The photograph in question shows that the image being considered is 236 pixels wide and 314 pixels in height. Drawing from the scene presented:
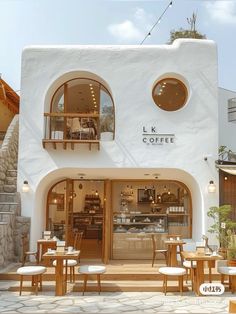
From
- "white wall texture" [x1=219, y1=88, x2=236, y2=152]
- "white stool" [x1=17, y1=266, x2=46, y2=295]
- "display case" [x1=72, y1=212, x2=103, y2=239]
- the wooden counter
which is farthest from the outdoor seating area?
"white wall texture" [x1=219, y1=88, x2=236, y2=152]

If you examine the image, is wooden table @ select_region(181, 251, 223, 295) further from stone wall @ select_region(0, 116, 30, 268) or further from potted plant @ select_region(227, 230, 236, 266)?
stone wall @ select_region(0, 116, 30, 268)

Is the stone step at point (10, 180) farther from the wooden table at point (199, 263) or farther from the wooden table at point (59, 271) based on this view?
the wooden table at point (199, 263)

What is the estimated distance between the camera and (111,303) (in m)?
9.81

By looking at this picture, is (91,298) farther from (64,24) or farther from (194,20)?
(194,20)

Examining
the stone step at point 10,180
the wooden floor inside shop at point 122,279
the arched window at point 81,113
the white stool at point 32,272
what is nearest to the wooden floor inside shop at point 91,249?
the wooden floor inside shop at point 122,279

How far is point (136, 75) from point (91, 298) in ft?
25.4

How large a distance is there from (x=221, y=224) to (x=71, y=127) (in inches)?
240

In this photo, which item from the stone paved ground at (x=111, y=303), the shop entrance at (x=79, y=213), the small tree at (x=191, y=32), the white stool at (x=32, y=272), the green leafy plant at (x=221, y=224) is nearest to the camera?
the stone paved ground at (x=111, y=303)

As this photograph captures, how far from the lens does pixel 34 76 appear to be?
47.1 feet

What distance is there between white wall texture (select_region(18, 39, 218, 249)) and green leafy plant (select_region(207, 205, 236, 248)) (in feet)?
1.22

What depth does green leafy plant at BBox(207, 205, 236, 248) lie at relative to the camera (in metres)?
13.1

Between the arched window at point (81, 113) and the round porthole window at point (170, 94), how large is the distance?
67.4 inches

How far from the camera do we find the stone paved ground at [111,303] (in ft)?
30.3

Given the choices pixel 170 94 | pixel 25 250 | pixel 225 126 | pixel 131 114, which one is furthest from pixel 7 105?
pixel 225 126
